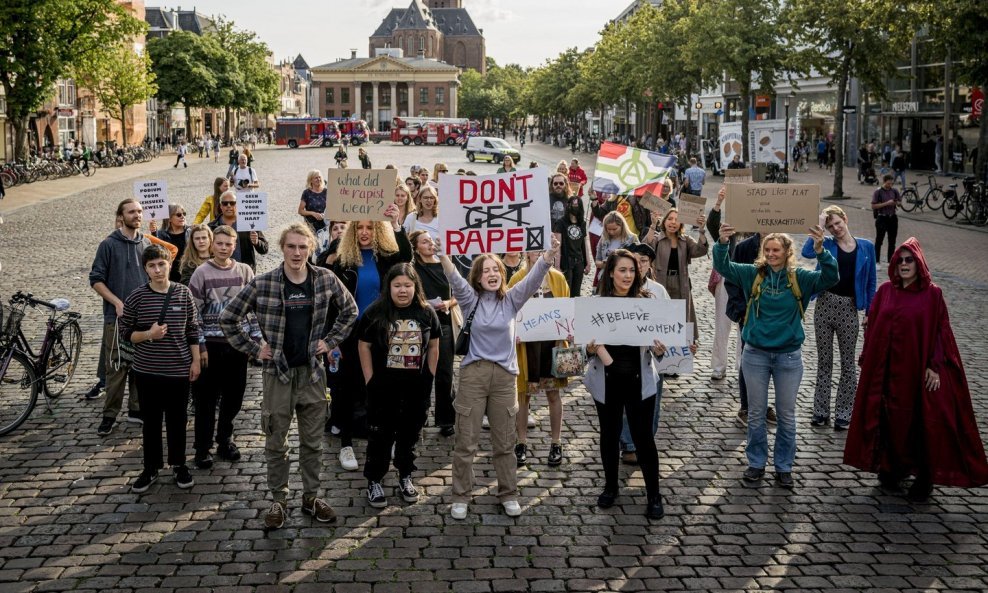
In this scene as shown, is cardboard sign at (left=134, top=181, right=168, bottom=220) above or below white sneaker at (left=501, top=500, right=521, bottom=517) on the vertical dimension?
above

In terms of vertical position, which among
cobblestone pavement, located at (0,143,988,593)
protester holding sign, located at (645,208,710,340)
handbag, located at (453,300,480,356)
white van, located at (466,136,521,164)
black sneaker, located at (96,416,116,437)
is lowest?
cobblestone pavement, located at (0,143,988,593)

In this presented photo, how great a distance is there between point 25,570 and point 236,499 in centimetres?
155

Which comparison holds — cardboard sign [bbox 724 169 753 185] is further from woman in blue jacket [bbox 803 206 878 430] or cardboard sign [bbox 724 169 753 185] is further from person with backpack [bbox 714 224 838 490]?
person with backpack [bbox 714 224 838 490]

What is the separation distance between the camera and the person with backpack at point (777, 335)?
24.4ft

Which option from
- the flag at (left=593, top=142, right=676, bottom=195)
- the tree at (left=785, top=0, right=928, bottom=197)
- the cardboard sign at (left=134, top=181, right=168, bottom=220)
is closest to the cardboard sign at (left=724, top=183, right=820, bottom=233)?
the flag at (left=593, top=142, right=676, bottom=195)

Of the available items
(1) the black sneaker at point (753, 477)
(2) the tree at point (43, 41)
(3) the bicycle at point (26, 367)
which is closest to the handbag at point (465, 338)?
(1) the black sneaker at point (753, 477)

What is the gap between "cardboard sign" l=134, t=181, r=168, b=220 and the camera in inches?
475

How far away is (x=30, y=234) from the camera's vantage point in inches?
927

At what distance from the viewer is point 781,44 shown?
38.8 meters

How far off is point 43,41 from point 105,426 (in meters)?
36.0

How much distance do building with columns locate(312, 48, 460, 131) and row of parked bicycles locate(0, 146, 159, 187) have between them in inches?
4166

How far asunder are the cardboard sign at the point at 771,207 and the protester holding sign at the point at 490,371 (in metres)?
2.06

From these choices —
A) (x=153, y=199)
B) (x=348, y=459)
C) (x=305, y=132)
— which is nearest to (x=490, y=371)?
(x=348, y=459)

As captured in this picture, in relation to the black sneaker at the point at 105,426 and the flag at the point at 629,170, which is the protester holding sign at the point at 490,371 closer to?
the black sneaker at the point at 105,426
